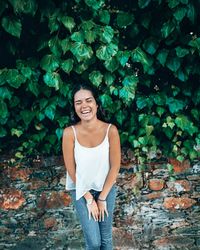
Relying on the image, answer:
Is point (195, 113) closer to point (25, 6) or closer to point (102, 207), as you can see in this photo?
point (102, 207)

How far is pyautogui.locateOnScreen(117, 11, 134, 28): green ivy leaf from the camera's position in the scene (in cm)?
389

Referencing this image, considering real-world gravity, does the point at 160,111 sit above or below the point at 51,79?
below

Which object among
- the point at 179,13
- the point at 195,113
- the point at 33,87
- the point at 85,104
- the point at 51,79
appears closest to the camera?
the point at 85,104

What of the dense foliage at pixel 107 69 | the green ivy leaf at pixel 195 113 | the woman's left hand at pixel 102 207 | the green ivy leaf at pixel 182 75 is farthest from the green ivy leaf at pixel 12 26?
the green ivy leaf at pixel 195 113

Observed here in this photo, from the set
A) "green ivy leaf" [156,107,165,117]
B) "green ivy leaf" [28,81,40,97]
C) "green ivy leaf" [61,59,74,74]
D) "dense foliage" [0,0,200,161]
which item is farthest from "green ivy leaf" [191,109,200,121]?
"green ivy leaf" [28,81,40,97]

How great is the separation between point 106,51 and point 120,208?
164 cm

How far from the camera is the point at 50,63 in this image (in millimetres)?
3854

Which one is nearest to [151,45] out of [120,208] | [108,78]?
[108,78]

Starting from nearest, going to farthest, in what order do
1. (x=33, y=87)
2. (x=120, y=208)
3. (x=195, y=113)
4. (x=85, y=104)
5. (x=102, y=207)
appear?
(x=85, y=104), (x=102, y=207), (x=33, y=87), (x=195, y=113), (x=120, y=208)

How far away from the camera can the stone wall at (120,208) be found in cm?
437

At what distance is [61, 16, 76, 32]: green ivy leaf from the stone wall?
1.37m

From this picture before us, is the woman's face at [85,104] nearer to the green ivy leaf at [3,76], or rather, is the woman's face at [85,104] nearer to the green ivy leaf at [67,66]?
the green ivy leaf at [67,66]

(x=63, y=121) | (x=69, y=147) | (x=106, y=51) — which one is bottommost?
(x=69, y=147)

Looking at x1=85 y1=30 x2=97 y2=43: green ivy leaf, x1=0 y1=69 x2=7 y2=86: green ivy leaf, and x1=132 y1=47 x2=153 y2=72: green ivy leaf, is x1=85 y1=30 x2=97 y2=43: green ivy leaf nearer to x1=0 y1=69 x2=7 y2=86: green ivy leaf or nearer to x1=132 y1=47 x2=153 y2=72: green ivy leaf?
x1=132 y1=47 x2=153 y2=72: green ivy leaf
